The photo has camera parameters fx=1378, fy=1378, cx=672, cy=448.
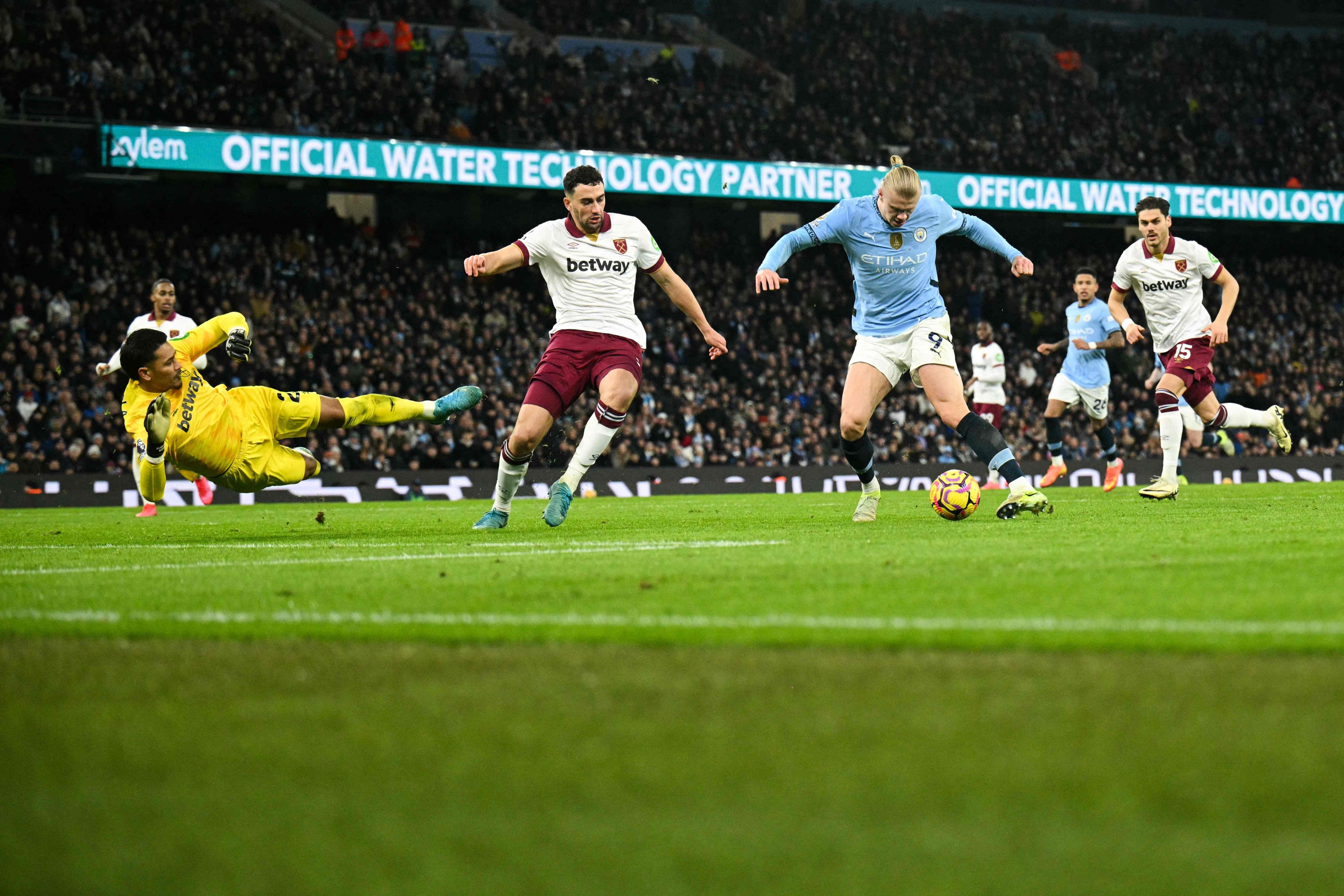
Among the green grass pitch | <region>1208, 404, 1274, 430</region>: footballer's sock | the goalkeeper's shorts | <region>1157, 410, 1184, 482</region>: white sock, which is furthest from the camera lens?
<region>1208, 404, 1274, 430</region>: footballer's sock

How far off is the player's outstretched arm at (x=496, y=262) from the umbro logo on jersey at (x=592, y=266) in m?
0.30

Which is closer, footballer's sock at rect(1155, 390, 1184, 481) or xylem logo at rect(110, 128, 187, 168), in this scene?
footballer's sock at rect(1155, 390, 1184, 481)

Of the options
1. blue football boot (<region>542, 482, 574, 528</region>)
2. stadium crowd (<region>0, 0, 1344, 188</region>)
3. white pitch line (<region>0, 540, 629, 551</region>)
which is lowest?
white pitch line (<region>0, 540, 629, 551</region>)

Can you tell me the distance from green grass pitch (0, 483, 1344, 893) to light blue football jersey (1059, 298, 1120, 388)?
1125 centimetres

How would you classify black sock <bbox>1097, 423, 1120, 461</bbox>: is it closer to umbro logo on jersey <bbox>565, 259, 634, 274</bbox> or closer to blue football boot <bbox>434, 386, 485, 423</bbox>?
umbro logo on jersey <bbox>565, 259, 634, 274</bbox>

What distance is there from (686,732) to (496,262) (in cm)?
658

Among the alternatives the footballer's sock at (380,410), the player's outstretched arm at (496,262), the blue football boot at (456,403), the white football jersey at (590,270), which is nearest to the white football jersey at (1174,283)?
the white football jersey at (590,270)

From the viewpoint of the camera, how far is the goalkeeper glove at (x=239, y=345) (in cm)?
836

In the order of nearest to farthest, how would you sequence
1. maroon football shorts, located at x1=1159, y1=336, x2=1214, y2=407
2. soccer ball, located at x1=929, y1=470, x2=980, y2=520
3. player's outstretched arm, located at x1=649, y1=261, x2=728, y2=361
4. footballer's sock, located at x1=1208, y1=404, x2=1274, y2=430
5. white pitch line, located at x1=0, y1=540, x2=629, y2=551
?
white pitch line, located at x1=0, y1=540, x2=629, y2=551 < soccer ball, located at x1=929, y1=470, x2=980, y2=520 < player's outstretched arm, located at x1=649, y1=261, x2=728, y2=361 < maroon football shorts, located at x1=1159, y1=336, x2=1214, y2=407 < footballer's sock, located at x1=1208, y1=404, x2=1274, y2=430

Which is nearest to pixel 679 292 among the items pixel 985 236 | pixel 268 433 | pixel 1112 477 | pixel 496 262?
pixel 496 262

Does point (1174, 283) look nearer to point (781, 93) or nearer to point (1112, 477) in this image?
point (1112, 477)

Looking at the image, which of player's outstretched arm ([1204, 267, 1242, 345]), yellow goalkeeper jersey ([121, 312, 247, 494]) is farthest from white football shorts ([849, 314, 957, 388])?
yellow goalkeeper jersey ([121, 312, 247, 494])

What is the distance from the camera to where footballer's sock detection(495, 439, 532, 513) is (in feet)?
30.6

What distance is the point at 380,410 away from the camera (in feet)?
28.7
